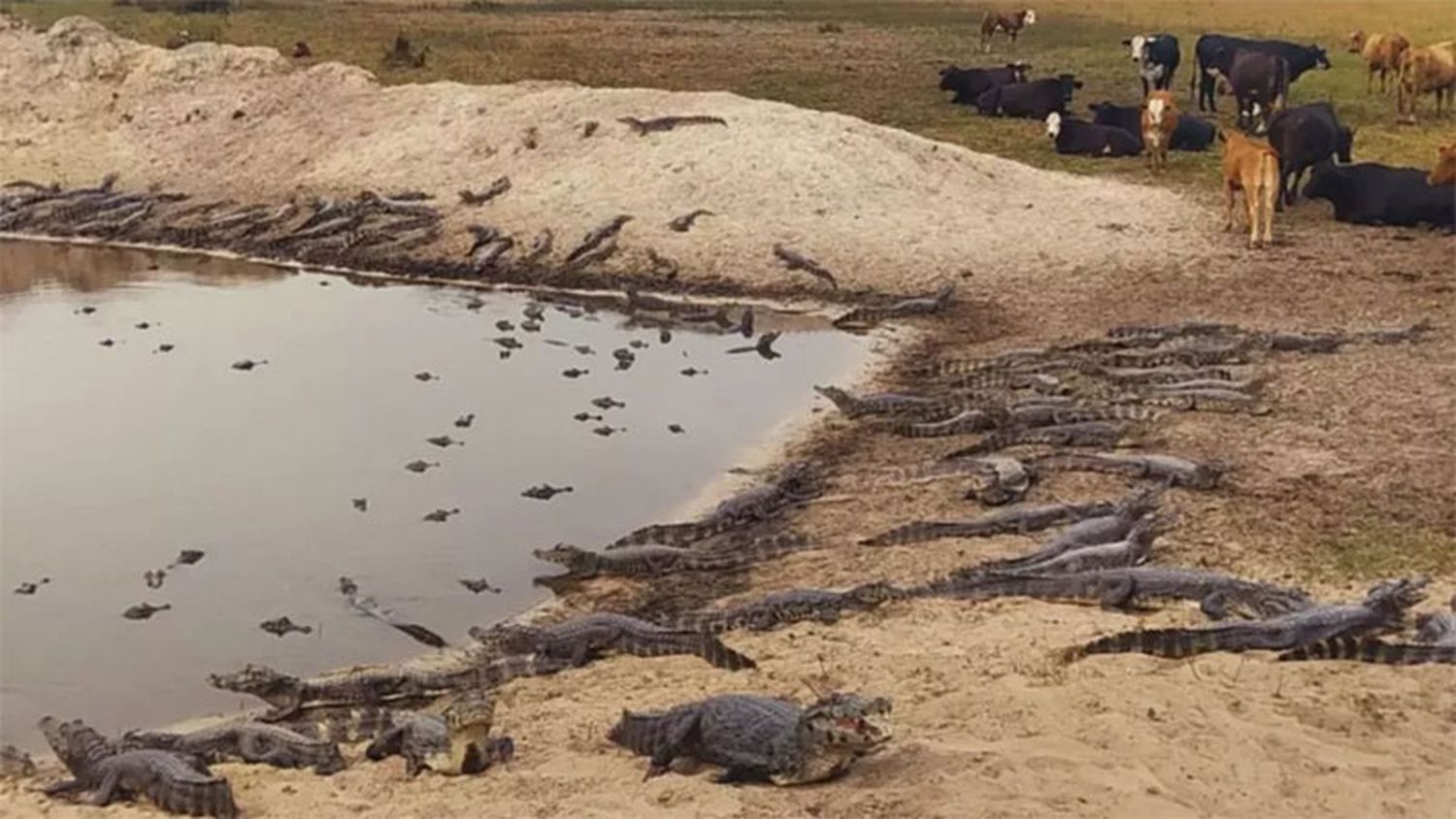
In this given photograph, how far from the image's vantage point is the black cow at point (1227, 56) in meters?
27.4

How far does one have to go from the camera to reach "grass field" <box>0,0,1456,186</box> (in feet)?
89.7

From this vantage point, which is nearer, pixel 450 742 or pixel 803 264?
pixel 450 742

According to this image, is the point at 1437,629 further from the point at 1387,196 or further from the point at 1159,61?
the point at 1159,61

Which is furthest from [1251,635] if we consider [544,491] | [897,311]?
[897,311]

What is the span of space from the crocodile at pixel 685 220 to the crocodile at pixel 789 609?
1094 centimetres

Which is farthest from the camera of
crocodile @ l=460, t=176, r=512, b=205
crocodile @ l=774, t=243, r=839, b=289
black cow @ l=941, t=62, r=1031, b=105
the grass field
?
black cow @ l=941, t=62, r=1031, b=105

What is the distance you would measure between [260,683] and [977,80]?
22.9 metres

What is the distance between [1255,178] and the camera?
18.6 m

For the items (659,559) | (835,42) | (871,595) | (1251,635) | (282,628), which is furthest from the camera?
(835,42)

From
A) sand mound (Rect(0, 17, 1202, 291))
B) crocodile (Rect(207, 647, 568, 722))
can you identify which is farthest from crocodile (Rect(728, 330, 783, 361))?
crocodile (Rect(207, 647, 568, 722))

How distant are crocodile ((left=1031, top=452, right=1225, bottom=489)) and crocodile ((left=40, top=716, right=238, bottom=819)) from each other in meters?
6.10

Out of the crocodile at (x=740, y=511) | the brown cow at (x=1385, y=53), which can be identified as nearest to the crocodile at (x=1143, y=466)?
the crocodile at (x=740, y=511)

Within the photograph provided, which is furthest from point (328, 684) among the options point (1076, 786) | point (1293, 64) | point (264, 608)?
point (1293, 64)

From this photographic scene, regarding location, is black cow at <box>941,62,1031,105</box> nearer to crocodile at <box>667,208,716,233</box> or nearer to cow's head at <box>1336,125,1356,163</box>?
cow's head at <box>1336,125,1356,163</box>
